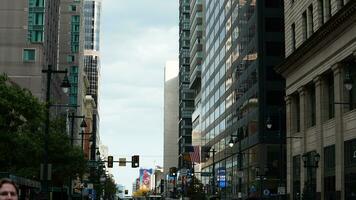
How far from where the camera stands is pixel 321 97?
5525 cm

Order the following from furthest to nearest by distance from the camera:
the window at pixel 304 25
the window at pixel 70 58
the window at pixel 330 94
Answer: the window at pixel 70 58, the window at pixel 304 25, the window at pixel 330 94

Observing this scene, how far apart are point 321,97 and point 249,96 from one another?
159ft

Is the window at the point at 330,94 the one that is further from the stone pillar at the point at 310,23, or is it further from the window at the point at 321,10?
the stone pillar at the point at 310,23

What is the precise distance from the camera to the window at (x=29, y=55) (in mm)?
103438

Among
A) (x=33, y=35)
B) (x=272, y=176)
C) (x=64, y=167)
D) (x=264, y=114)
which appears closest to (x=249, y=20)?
(x=264, y=114)

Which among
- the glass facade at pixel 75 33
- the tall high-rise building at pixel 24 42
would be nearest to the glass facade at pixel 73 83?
the glass facade at pixel 75 33

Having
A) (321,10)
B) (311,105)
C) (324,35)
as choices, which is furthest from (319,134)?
(321,10)

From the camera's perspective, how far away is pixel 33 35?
103938mm

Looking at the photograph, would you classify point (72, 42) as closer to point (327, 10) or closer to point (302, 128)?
point (302, 128)

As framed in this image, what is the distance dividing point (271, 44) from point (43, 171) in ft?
224

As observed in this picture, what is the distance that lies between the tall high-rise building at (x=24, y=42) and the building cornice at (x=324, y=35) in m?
49.5

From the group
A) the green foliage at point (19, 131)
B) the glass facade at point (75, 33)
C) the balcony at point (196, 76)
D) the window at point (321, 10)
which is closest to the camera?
the green foliage at point (19, 131)

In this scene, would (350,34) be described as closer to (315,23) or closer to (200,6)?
(315,23)

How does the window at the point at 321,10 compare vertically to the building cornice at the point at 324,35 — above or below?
above
